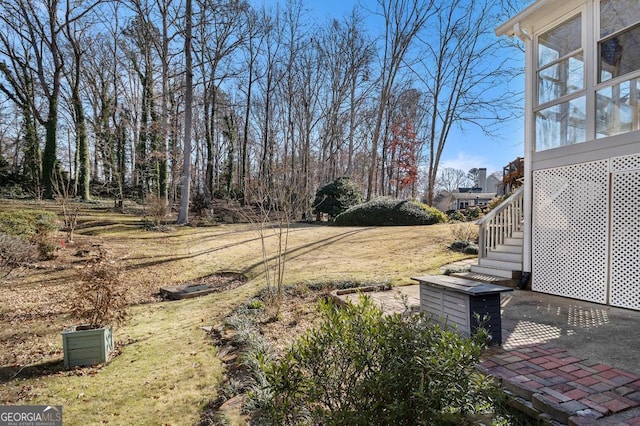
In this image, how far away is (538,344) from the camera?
3.39 metres

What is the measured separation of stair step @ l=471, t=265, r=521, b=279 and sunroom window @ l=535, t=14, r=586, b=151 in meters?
2.26

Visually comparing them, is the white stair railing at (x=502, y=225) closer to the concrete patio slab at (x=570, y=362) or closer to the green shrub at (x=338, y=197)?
the concrete patio slab at (x=570, y=362)

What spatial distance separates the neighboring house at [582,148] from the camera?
4.66m

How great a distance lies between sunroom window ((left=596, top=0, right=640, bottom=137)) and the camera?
4648 mm

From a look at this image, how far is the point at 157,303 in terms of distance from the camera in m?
5.60

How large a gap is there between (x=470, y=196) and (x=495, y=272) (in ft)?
97.9

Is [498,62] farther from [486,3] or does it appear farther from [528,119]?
[528,119]

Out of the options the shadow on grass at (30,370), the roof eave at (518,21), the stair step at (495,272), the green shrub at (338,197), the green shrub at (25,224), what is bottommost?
the shadow on grass at (30,370)

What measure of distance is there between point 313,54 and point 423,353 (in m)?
22.4

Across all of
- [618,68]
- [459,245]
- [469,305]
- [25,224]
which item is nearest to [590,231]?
[618,68]

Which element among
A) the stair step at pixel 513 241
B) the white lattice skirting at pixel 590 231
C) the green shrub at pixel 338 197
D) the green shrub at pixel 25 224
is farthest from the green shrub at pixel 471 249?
the green shrub at pixel 25 224

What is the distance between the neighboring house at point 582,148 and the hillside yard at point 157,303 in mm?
2334

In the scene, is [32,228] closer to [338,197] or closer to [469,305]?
[469,305]

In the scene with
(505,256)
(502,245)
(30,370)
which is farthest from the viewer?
(502,245)
